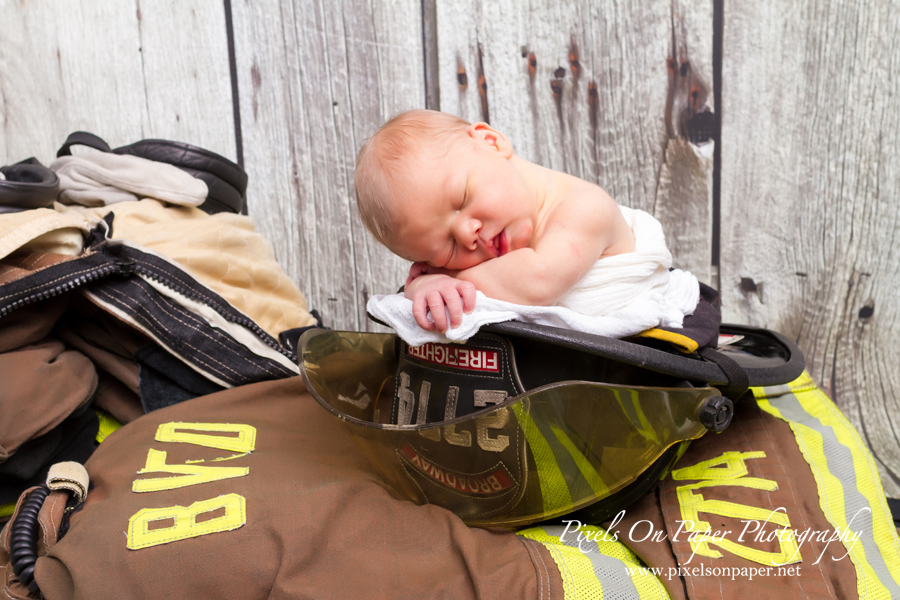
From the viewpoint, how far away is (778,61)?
1.09 meters

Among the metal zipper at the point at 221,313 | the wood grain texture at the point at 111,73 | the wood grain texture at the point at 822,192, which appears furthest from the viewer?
the wood grain texture at the point at 111,73

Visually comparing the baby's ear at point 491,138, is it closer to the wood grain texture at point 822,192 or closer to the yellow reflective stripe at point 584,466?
the yellow reflective stripe at point 584,466

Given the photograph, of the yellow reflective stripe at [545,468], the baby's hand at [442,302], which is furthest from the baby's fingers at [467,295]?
the yellow reflective stripe at [545,468]

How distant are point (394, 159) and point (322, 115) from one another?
0.63 m

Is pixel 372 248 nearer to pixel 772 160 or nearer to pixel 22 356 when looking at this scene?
pixel 22 356

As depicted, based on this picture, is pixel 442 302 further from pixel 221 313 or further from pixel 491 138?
pixel 221 313

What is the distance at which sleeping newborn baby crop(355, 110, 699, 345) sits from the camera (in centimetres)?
62

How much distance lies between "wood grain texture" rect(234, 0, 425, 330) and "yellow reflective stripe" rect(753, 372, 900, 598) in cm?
78

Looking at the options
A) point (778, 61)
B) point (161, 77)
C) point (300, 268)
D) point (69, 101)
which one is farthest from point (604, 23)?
point (69, 101)

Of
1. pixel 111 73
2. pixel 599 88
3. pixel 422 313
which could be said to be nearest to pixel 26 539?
pixel 422 313

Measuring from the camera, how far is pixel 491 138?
0.75m

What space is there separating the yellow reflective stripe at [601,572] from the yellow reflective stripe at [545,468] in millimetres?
44

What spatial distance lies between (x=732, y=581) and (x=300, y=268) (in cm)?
101

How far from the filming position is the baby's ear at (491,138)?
74cm
